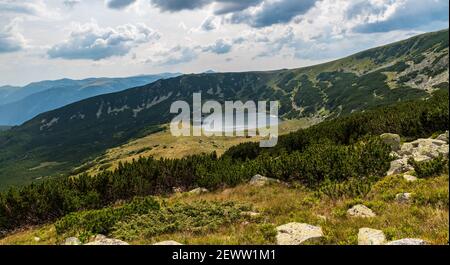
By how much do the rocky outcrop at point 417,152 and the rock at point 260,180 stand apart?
279 inches

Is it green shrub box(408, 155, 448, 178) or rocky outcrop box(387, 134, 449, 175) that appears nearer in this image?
green shrub box(408, 155, 448, 178)

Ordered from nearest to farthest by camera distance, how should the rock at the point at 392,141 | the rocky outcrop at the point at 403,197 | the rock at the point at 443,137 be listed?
the rocky outcrop at the point at 403,197, the rock at the point at 443,137, the rock at the point at 392,141

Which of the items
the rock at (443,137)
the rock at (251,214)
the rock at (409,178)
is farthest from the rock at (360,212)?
the rock at (443,137)

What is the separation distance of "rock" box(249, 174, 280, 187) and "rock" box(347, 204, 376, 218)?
1030 cm

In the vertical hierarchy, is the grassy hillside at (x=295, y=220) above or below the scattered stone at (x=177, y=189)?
above

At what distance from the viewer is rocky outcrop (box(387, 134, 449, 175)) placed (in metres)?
20.6

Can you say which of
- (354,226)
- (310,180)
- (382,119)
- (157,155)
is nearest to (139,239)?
(354,226)

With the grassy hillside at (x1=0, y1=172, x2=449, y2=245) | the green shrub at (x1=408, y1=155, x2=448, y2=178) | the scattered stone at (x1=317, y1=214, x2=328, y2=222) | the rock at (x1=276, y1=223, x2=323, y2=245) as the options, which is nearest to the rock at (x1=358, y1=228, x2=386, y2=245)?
the grassy hillside at (x1=0, y1=172, x2=449, y2=245)

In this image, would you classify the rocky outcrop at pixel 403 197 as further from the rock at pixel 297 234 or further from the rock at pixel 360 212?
the rock at pixel 297 234

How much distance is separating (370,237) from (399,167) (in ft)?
40.6

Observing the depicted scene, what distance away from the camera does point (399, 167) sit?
20641 mm

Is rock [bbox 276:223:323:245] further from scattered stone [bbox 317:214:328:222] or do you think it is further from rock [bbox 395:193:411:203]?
rock [bbox 395:193:411:203]

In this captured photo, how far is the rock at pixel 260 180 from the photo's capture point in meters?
23.7
